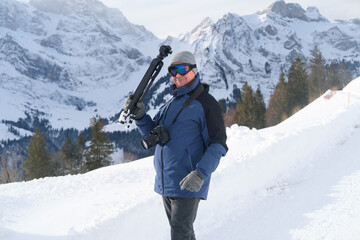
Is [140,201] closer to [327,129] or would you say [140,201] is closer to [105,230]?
[105,230]

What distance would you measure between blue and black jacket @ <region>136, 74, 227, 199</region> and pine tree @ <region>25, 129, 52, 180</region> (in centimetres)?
3784

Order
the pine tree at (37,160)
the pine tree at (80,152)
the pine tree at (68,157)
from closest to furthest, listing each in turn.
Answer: the pine tree at (37,160)
the pine tree at (68,157)
the pine tree at (80,152)

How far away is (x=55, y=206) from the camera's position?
674 cm

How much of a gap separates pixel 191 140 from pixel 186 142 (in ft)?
0.21

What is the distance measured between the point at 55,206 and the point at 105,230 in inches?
76.0

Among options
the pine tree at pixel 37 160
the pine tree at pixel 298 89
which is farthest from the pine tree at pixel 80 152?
the pine tree at pixel 298 89

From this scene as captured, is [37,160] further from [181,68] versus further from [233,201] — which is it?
[181,68]

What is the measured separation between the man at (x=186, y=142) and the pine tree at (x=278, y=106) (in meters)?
45.0

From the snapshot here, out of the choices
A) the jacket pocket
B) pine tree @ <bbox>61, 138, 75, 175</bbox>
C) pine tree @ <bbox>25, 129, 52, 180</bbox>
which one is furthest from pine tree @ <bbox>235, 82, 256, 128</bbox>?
the jacket pocket

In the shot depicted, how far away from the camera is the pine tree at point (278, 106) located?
47594 mm

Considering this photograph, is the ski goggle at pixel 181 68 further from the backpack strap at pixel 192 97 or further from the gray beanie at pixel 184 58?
the backpack strap at pixel 192 97

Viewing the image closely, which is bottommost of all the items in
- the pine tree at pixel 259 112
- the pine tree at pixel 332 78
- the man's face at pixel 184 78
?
the man's face at pixel 184 78

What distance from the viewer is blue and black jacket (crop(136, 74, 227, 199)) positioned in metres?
3.52

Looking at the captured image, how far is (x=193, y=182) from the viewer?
334 centimetres
